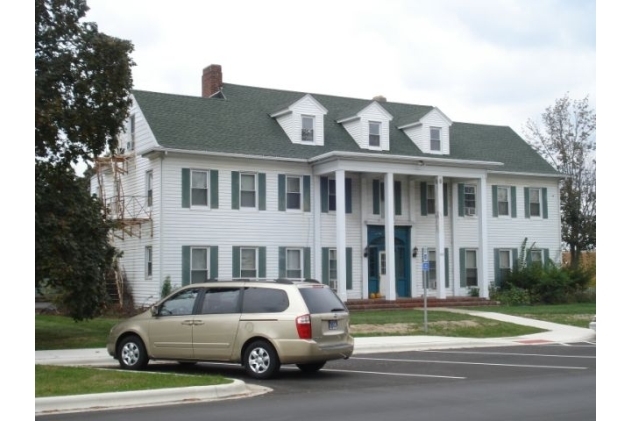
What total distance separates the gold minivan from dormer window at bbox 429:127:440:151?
78.2 ft

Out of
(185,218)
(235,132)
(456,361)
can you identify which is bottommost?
(456,361)

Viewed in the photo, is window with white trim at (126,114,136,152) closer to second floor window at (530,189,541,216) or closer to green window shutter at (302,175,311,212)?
green window shutter at (302,175,311,212)

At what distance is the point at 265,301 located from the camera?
576 inches

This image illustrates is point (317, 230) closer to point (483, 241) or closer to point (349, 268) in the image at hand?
point (349, 268)

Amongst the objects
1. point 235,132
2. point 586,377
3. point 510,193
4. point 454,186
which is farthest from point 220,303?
point 510,193

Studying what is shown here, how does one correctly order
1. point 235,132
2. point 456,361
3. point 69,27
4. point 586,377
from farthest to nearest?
1. point 235,132
2. point 69,27
3. point 456,361
4. point 586,377

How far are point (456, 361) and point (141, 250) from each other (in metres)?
17.8

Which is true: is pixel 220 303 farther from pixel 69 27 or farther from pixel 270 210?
pixel 270 210

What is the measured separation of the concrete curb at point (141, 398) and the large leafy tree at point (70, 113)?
847cm

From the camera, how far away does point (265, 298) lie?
1466 cm

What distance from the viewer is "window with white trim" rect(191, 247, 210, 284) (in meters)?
31.8

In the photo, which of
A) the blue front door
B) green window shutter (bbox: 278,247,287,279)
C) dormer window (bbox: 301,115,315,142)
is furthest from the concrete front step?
dormer window (bbox: 301,115,315,142)

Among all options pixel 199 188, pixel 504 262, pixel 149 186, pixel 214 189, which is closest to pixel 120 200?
pixel 149 186

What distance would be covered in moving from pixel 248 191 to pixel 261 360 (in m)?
19.1
